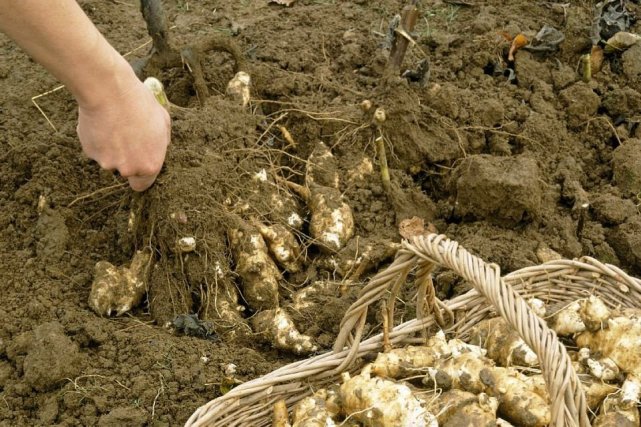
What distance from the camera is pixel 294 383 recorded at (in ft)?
7.05

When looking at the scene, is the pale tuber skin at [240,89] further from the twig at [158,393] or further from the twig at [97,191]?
the twig at [158,393]

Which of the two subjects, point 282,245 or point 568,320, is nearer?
point 568,320

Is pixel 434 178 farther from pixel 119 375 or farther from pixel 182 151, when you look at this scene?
pixel 119 375

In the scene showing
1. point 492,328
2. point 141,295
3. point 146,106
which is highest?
point 146,106

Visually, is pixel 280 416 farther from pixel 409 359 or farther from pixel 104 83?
pixel 104 83

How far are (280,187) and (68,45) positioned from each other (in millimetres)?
1137

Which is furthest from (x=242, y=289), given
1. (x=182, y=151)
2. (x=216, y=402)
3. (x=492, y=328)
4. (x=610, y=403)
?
(x=610, y=403)

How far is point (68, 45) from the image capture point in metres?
1.94

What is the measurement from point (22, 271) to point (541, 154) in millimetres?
2100

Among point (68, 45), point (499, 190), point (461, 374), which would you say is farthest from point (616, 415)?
point (68, 45)

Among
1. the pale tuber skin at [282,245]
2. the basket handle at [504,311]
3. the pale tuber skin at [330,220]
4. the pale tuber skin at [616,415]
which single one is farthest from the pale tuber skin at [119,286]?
the pale tuber skin at [616,415]

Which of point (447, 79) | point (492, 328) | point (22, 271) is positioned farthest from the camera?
point (447, 79)

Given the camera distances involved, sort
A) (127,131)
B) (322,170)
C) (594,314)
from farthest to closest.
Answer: (322,170) → (127,131) → (594,314)

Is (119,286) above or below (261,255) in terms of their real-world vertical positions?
below
